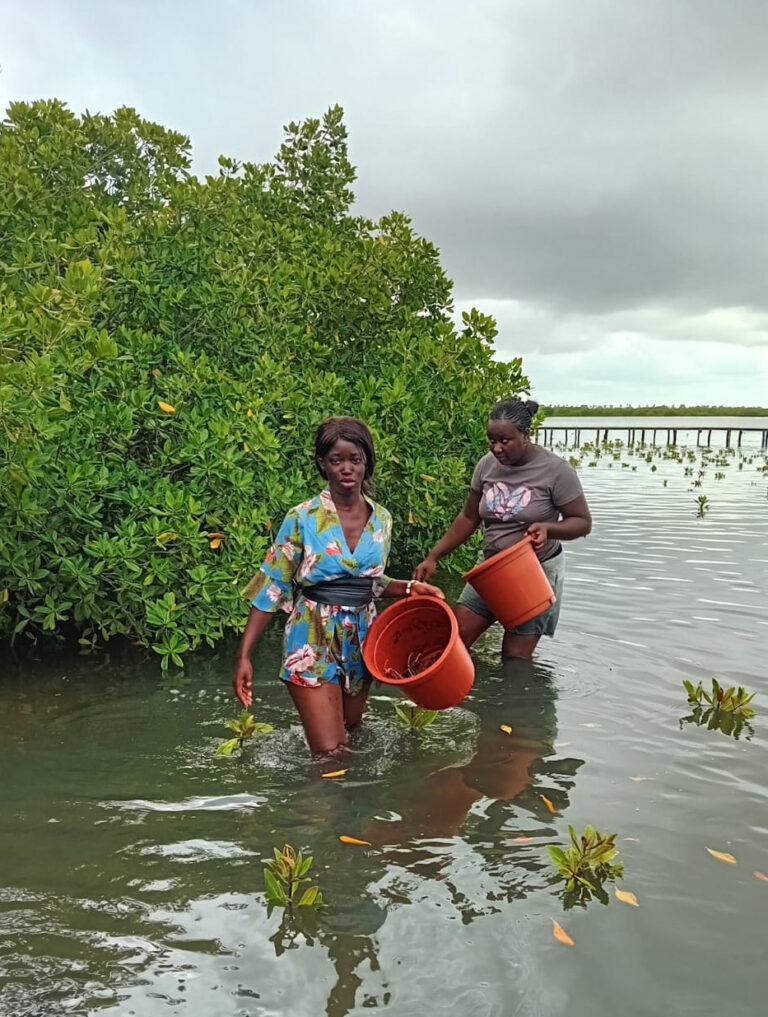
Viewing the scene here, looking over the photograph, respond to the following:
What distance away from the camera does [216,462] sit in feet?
19.9

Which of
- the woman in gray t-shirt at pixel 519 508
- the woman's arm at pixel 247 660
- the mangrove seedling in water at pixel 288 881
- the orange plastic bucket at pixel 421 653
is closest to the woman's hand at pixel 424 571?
the woman in gray t-shirt at pixel 519 508

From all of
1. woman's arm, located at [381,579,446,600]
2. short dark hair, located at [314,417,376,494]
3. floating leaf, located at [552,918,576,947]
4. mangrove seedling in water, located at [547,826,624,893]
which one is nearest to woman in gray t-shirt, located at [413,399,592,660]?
woman's arm, located at [381,579,446,600]

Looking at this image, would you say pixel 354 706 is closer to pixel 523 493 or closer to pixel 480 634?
pixel 480 634

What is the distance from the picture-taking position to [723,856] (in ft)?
11.3

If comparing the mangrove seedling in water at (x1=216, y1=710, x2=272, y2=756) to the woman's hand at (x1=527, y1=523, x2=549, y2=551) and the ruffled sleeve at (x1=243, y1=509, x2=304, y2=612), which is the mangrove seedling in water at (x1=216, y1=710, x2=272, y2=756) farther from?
the woman's hand at (x1=527, y1=523, x2=549, y2=551)

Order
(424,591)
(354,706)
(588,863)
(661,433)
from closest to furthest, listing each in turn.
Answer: (588,863) < (424,591) < (354,706) < (661,433)

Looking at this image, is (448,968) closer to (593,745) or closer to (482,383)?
(593,745)

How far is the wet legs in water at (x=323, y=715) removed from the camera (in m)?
4.11

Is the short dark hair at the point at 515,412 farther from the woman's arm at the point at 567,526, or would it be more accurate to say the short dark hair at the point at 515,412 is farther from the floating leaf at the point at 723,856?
the floating leaf at the point at 723,856

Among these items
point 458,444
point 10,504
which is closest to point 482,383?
point 458,444

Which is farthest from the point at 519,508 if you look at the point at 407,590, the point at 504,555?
the point at 407,590

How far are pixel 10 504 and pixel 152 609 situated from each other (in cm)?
113

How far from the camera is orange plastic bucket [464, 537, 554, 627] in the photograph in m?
5.05

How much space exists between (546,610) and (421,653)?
1400mm
